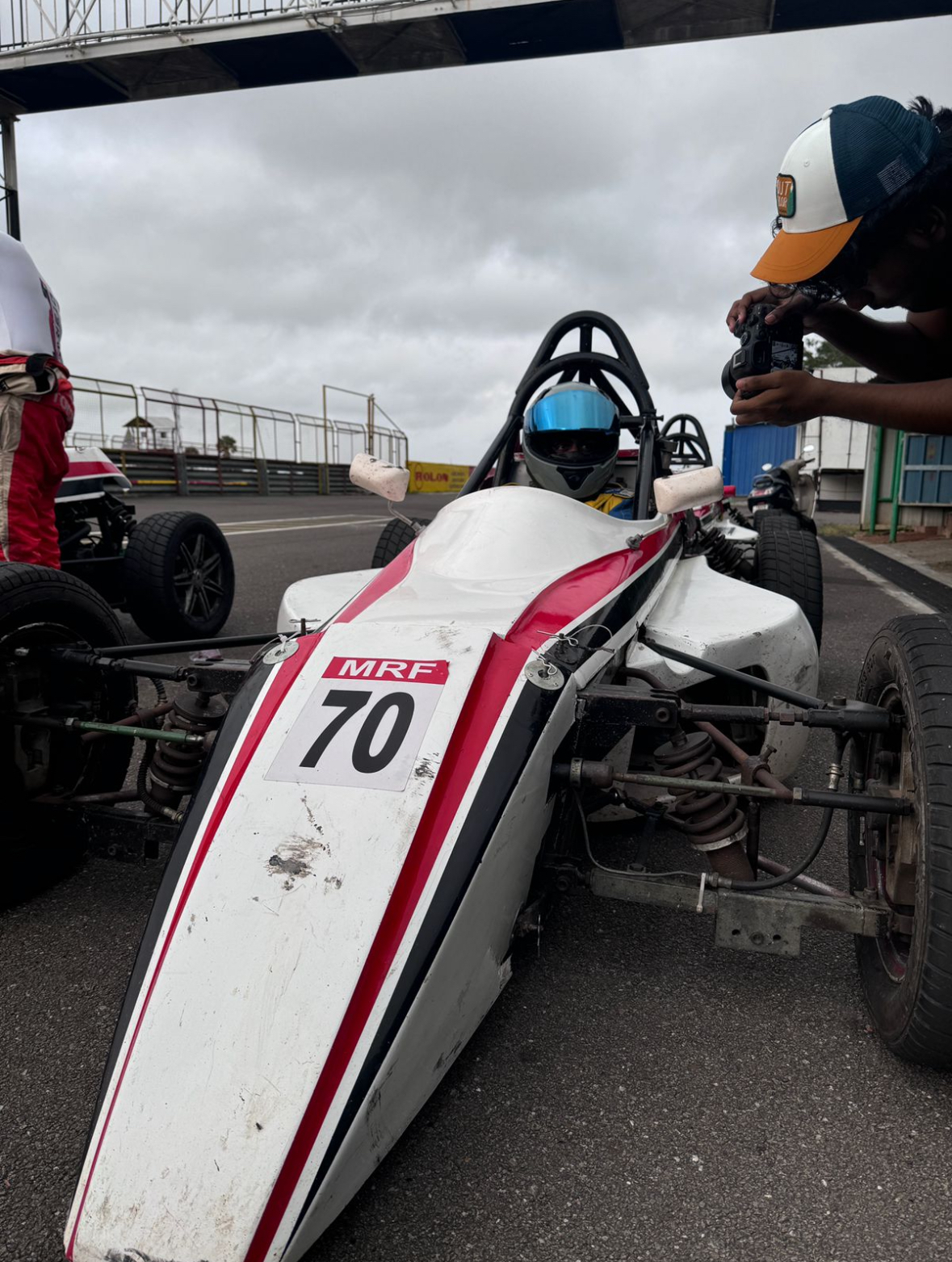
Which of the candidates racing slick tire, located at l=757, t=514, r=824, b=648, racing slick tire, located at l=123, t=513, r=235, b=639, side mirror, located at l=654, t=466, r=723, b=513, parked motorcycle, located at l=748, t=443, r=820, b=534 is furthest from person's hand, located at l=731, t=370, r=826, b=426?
parked motorcycle, located at l=748, t=443, r=820, b=534

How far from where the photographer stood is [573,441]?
3.43 metres

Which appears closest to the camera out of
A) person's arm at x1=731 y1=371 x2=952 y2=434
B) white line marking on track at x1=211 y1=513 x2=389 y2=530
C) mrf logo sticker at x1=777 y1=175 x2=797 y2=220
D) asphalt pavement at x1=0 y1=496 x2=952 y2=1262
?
asphalt pavement at x1=0 y1=496 x2=952 y2=1262

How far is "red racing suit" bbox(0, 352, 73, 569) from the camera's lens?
3.25 metres

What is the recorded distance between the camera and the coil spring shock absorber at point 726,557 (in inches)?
201

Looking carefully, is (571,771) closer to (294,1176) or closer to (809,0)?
(294,1176)

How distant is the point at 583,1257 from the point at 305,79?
15.4 meters

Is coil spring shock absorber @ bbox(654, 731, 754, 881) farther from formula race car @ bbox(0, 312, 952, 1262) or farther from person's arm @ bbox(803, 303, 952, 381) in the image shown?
person's arm @ bbox(803, 303, 952, 381)

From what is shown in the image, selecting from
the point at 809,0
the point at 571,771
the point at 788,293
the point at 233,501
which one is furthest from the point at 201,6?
the point at 571,771

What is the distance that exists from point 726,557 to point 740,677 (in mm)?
3250

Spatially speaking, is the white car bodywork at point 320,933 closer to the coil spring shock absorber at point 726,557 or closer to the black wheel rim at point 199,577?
the black wheel rim at point 199,577

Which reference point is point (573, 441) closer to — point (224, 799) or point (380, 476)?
point (380, 476)

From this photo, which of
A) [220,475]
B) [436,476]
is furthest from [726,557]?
[436,476]

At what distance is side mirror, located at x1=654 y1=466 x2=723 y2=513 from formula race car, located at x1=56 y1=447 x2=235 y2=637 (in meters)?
3.05

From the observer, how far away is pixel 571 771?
1.72 meters
